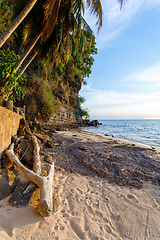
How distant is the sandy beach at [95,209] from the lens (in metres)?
1.65

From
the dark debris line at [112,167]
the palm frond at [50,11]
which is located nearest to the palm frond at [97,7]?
the palm frond at [50,11]

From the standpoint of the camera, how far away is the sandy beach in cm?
165

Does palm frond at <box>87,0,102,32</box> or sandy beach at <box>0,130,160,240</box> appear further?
palm frond at <box>87,0,102,32</box>

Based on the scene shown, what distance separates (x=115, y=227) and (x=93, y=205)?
0.51 meters

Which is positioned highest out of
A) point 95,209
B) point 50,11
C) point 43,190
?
point 50,11

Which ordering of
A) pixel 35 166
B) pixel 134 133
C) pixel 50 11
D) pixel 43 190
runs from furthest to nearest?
pixel 134 133 → pixel 50 11 → pixel 35 166 → pixel 43 190

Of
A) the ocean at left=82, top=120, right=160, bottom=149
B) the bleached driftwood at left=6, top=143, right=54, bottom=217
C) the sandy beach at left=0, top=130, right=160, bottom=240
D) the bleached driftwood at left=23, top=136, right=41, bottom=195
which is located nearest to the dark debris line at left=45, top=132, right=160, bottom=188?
the sandy beach at left=0, top=130, right=160, bottom=240

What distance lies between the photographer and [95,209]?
2166 millimetres

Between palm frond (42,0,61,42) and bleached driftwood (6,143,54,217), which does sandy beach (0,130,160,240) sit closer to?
bleached driftwood (6,143,54,217)

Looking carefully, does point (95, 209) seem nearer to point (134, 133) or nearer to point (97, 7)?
A: point (97, 7)

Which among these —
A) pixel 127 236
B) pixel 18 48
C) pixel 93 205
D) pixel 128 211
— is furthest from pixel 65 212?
pixel 18 48

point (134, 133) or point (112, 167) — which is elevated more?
point (112, 167)

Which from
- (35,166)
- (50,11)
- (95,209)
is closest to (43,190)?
(35,166)

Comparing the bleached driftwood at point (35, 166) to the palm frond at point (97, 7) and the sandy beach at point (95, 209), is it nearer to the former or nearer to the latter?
the sandy beach at point (95, 209)
